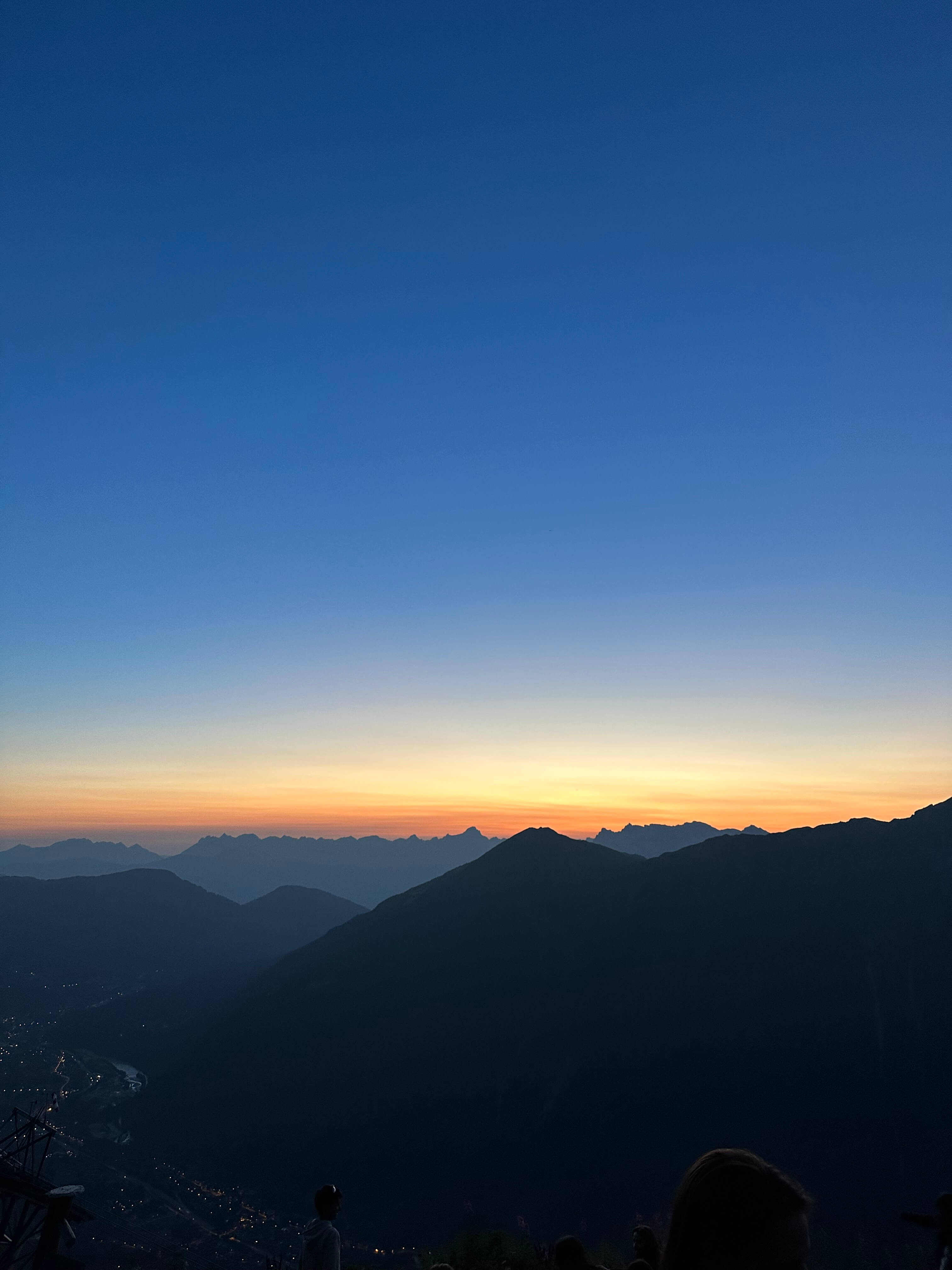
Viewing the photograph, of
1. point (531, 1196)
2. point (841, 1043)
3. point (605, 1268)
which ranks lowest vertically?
point (531, 1196)

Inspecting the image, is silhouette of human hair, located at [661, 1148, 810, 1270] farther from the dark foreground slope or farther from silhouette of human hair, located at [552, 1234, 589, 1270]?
the dark foreground slope

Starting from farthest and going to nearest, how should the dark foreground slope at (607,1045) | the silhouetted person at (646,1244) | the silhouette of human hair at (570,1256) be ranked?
1. the dark foreground slope at (607,1045)
2. the silhouetted person at (646,1244)
3. the silhouette of human hair at (570,1256)

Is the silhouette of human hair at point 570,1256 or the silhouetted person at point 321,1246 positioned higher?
the silhouette of human hair at point 570,1256

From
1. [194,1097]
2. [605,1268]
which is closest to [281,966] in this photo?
[194,1097]

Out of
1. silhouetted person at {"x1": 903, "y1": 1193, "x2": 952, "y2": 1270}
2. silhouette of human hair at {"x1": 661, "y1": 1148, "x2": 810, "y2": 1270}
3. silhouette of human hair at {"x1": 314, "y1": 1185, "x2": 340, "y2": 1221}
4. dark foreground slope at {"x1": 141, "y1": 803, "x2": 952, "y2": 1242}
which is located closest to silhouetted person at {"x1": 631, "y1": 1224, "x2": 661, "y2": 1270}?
silhouetted person at {"x1": 903, "y1": 1193, "x2": 952, "y2": 1270}

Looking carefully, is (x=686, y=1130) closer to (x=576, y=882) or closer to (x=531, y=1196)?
(x=531, y=1196)

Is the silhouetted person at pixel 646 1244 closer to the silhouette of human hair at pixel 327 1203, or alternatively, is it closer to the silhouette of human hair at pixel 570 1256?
the silhouette of human hair at pixel 570 1256

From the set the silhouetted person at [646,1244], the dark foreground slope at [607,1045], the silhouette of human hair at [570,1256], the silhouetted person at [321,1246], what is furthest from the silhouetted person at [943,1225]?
the dark foreground slope at [607,1045]

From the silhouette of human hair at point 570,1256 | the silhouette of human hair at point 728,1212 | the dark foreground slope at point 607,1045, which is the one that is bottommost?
the dark foreground slope at point 607,1045
